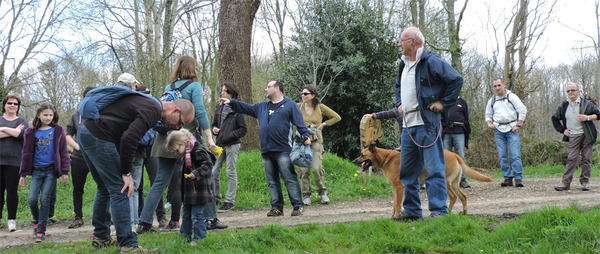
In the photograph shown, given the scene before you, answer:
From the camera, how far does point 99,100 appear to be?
3.95 m

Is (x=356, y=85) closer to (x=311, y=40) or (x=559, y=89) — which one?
(x=311, y=40)

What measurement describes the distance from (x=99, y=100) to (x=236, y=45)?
706cm

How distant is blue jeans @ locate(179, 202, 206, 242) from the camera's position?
15.1ft

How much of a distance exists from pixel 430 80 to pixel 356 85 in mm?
7755

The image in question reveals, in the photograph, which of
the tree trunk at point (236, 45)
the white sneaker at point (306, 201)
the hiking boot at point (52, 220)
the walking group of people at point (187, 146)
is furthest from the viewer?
the tree trunk at point (236, 45)

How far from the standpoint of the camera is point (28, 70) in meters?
24.8

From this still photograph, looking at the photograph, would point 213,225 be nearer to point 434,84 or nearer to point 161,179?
point 161,179

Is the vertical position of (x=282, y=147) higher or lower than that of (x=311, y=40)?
lower

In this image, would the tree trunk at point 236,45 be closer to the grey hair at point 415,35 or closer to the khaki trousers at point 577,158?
the grey hair at point 415,35

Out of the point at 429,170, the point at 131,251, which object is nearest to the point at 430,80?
the point at 429,170

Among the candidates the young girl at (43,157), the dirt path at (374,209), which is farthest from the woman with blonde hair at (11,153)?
the young girl at (43,157)

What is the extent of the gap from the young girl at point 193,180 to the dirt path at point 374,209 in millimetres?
1313

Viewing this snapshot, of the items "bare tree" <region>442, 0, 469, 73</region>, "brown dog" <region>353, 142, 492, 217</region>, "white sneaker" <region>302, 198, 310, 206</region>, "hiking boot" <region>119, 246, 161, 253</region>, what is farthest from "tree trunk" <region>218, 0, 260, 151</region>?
"bare tree" <region>442, 0, 469, 73</region>

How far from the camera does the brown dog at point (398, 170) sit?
5729mm
